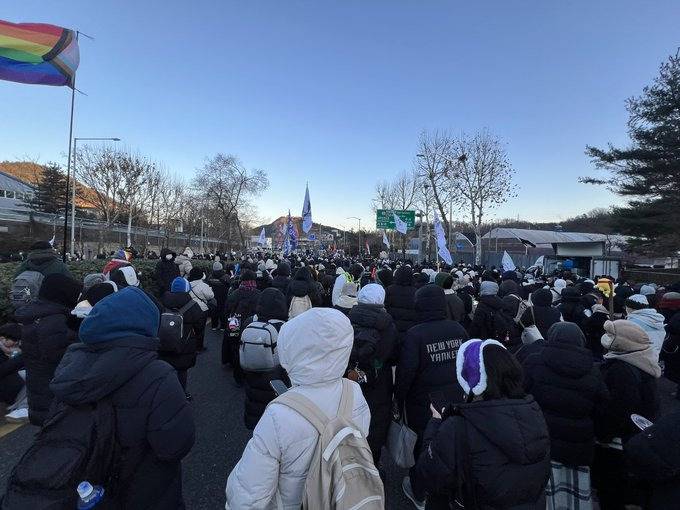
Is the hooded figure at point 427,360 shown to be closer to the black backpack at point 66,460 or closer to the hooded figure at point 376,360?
the hooded figure at point 376,360

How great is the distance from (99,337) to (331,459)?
121cm

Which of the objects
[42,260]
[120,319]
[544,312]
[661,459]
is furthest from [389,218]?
[120,319]

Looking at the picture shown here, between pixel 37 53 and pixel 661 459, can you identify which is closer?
pixel 661 459

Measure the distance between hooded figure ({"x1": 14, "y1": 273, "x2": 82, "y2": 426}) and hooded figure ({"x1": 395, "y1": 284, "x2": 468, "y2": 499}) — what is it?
9.97 ft

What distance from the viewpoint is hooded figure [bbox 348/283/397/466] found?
139 inches

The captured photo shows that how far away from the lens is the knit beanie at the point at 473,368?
2170 millimetres

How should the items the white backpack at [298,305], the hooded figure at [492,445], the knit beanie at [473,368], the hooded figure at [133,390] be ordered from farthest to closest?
the white backpack at [298,305], the knit beanie at [473,368], the hooded figure at [492,445], the hooded figure at [133,390]

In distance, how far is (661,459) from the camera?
221 centimetres

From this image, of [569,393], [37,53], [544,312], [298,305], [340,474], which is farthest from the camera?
[37,53]

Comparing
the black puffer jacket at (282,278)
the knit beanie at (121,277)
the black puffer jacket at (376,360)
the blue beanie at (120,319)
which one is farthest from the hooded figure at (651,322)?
the knit beanie at (121,277)

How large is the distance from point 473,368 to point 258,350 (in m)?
2.32

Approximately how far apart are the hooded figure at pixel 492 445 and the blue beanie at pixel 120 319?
5.35ft

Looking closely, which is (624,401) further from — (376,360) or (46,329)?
(46,329)

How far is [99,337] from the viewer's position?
193 cm
